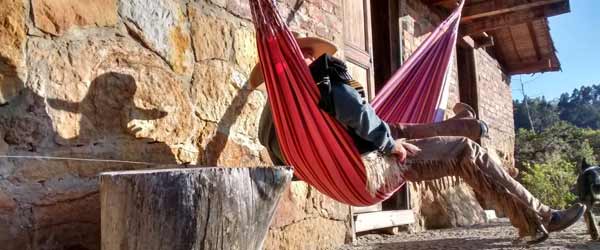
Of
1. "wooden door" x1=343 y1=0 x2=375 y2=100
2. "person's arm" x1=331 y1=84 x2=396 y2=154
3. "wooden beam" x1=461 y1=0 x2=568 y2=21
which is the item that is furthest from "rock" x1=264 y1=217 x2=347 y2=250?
"wooden beam" x1=461 y1=0 x2=568 y2=21

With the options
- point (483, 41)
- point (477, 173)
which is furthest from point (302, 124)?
point (483, 41)

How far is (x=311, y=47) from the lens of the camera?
242 cm

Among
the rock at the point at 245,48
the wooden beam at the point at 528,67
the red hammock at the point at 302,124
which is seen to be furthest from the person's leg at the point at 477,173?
the wooden beam at the point at 528,67

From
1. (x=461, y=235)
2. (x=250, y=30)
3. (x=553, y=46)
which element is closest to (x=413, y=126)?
(x=250, y=30)

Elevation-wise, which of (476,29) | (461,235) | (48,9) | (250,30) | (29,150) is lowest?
(461,235)

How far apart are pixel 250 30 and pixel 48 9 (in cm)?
111

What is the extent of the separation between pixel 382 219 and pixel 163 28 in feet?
7.76

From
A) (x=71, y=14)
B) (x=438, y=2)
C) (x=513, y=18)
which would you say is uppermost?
(x=438, y=2)

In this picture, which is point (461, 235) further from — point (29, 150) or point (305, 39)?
point (29, 150)

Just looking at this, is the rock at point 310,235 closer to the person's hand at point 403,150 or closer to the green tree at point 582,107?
the person's hand at point 403,150

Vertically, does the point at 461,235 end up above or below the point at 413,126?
below

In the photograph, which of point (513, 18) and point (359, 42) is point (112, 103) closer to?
point (359, 42)

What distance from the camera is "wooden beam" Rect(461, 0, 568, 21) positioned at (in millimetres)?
5211

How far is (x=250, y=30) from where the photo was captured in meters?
2.62
